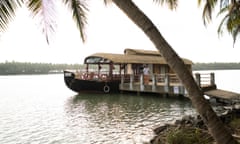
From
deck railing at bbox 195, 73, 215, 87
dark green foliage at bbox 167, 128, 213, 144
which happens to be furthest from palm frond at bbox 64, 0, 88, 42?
deck railing at bbox 195, 73, 215, 87

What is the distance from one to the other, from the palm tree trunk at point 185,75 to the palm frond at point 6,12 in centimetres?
146

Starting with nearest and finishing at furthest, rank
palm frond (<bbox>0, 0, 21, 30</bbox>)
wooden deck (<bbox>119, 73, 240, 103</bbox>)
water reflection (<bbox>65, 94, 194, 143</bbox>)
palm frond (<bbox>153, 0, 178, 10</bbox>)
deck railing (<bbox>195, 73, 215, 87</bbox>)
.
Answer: palm frond (<bbox>0, 0, 21, 30</bbox>) → palm frond (<bbox>153, 0, 178, 10</bbox>) → water reflection (<bbox>65, 94, 194, 143</bbox>) → wooden deck (<bbox>119, 73, 240, 103</bbox>) → deck railing (<bbox>195, 73, 215, 87</bbox>)

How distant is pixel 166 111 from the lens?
13953 mm

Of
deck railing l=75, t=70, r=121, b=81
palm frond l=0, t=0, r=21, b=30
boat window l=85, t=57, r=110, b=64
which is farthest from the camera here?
boat window l=85, t=57, r=110, b=64

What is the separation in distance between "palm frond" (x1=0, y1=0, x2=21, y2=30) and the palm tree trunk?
1.46 m

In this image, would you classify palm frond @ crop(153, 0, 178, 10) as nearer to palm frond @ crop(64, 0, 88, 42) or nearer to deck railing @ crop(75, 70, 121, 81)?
palm frond @ crop(64, 0, 88, 42)

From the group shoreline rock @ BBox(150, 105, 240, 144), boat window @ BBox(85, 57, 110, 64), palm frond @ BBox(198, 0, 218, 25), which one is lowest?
shoreline rock @ BBox(150, 105, 240, 144)

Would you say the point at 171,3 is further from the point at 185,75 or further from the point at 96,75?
the point at 96,75

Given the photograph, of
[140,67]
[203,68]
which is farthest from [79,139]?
[203,68]

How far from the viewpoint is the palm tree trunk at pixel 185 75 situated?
3.02m

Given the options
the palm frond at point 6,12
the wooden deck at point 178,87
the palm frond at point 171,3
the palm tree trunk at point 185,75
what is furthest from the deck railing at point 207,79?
the palm frond at point 6,12

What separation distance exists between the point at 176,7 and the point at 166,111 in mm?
9547

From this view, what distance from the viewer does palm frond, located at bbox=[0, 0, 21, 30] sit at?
340 cm

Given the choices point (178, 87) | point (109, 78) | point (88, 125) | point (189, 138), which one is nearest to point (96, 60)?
point (109, 78)
